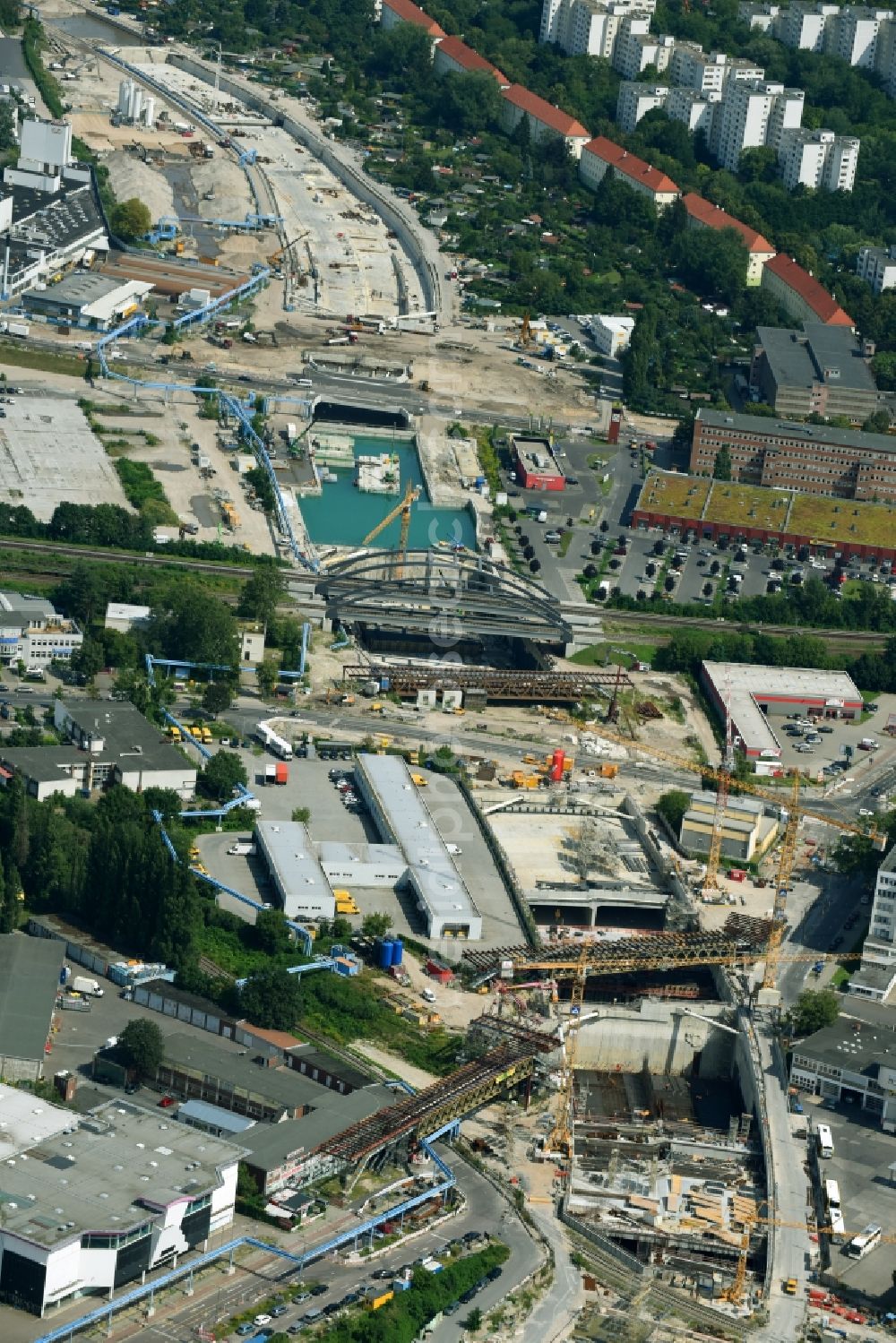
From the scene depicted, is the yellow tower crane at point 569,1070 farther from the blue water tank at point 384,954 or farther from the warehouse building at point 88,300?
the warehouse building at point 88,300

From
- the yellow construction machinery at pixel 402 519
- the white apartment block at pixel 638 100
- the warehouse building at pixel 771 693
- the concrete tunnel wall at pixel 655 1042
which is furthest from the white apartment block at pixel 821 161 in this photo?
the concrete tunnel wall at pixel 655 1042

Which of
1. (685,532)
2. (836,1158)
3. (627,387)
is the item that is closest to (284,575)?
(685,532)

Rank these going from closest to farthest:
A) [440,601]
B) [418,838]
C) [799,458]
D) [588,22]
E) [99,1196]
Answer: [99,1196]
[418,838]
[440,601]
[799,458]
[588,22]

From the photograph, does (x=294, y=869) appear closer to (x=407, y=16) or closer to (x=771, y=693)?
(x=771, y=693)

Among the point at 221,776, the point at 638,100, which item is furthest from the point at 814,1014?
the point at 638,100

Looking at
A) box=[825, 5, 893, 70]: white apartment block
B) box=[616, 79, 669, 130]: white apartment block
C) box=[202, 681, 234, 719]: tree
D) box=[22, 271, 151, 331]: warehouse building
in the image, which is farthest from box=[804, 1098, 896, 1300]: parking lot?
box=[825, 5, 893, 70]: white apartment block

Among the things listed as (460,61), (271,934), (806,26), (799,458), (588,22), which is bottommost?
(271,934)
